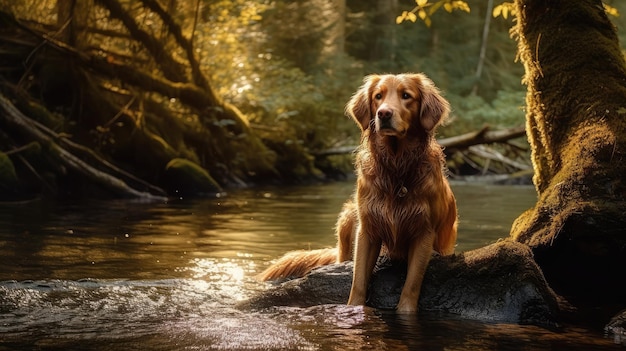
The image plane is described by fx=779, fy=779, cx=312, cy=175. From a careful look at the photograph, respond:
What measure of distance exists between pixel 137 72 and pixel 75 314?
12.6m

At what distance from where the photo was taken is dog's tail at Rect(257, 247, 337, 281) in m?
6.62

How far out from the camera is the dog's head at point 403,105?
5254mm

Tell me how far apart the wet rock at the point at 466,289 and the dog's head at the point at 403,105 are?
960mm

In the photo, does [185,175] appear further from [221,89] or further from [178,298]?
[178,298]

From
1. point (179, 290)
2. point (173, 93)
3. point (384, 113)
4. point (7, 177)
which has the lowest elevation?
point (179, 290)

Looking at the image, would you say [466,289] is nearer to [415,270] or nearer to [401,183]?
[415,270]

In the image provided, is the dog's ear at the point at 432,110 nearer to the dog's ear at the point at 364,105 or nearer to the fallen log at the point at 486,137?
the dog's ear at the point at 364,105

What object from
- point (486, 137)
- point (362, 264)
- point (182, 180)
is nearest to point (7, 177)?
point (182, 180)

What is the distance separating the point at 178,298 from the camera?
5.49m

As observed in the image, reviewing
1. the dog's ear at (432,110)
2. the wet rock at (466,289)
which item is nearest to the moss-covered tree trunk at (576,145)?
the wet rock at (466,289)

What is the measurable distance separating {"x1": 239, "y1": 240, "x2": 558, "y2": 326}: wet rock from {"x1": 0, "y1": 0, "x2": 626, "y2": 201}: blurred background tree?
8949 mm

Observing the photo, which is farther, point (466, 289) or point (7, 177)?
point (7, 177)

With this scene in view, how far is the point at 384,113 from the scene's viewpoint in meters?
5.23

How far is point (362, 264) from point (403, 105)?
44.6 inches
